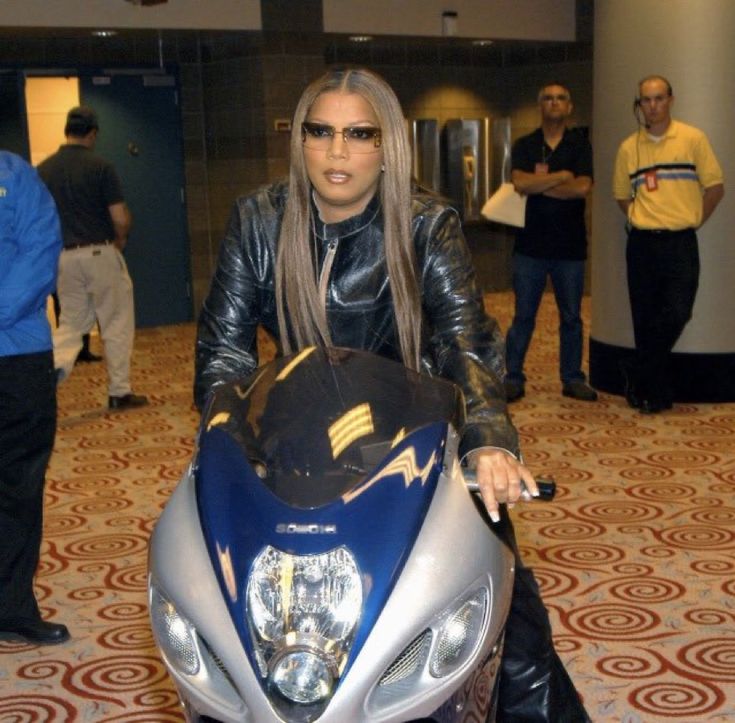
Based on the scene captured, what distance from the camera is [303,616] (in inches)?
58.0

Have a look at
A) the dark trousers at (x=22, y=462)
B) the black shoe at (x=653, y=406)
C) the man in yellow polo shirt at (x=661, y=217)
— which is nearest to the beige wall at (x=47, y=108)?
the man in yellow polo shirt at (x=661, y=217)

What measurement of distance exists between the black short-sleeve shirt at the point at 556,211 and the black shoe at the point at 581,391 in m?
0.79

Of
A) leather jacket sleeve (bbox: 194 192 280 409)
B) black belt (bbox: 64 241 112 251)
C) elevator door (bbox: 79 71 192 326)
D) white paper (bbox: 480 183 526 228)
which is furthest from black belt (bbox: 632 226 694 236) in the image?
elevator door (bbox: 79 71 192 326)

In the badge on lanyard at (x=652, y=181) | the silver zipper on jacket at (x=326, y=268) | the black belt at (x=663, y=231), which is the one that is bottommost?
the black belt at (x=663, y=231)

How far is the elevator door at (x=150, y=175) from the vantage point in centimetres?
1140

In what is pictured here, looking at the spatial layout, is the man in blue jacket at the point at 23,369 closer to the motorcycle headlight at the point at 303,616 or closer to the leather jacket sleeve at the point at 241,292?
the leather jacket sleeve at the point at 241,292

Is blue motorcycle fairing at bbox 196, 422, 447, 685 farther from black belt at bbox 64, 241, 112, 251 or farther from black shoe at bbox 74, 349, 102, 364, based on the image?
black shoe at bbox 74, 349, 102, 364

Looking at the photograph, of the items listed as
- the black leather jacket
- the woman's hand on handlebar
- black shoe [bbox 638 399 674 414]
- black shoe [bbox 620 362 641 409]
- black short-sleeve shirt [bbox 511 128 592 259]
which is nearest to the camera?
the woman's hand on handlebar

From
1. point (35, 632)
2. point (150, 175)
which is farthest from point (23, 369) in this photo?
point (150, 175)

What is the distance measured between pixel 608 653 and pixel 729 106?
4431mm

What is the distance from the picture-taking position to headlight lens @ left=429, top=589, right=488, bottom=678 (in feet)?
4.97

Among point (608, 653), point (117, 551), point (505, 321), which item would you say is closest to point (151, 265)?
point (505, 321)

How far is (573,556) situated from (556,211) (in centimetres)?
332

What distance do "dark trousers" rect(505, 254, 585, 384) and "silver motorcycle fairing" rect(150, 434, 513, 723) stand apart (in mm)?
6010
